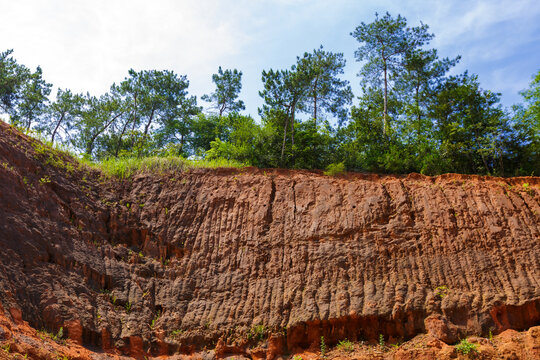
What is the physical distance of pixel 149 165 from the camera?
1511 cm

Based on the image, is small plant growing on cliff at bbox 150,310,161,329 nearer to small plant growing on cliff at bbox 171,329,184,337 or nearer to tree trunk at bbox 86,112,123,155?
small plant growing on cliff at bbox 171,329,184,337

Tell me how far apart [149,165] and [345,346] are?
9100 millimetres

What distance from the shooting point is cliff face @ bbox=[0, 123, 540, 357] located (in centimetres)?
995

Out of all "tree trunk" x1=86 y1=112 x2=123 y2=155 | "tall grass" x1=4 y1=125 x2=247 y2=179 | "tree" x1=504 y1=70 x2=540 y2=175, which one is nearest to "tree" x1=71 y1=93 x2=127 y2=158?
"tree trunk" x1=86 y1=112 x2=123 y2=155

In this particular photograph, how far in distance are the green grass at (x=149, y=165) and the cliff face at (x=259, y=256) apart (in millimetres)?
617

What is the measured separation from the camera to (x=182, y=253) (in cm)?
1234

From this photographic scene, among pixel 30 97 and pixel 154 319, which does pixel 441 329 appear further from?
pixel 30 97

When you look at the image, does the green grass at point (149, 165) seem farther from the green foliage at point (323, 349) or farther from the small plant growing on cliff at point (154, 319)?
the green foliage at point (323, 349)

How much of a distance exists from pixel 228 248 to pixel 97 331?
13.1 ft

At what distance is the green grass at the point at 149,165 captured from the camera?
1475 centimetres

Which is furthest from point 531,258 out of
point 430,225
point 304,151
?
point 304,151

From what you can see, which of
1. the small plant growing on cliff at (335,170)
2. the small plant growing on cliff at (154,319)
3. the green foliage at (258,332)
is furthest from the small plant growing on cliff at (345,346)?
the small plant growing on cliff at (335,170)

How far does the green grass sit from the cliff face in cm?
62

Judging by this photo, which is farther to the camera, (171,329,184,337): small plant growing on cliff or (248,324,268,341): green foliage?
(171,329,184,337): small plant growing on cliff
